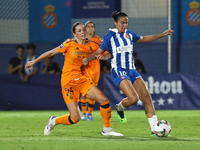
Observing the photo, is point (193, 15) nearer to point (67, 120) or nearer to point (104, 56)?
point (104, 56)

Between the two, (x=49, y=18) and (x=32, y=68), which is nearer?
(x=32, y=68)

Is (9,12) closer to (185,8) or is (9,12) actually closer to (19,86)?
(19,86)

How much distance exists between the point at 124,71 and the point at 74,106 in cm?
104

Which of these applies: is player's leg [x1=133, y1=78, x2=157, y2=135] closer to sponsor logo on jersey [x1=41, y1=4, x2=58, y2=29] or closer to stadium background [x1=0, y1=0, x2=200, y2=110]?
stadium background [x1=0, y1=0, x2=200, y2=110]

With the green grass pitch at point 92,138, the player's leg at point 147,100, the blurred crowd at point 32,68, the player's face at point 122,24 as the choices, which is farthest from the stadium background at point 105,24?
the player's leg at point 147,100

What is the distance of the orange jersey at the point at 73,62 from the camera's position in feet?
23.4

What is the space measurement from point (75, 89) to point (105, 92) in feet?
19.8

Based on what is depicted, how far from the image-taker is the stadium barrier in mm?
13023

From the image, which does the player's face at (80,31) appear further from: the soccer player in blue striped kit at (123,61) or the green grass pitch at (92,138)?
the green grass pitch at (92,138)

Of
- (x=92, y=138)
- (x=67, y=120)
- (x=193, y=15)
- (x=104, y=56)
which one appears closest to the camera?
(x=92, y=138)

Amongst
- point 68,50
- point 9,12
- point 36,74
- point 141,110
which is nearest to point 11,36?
point 9,12

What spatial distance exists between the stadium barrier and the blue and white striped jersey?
5.81 m

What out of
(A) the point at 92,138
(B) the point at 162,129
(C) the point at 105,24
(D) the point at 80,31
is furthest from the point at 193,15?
(A) the point at 92,138

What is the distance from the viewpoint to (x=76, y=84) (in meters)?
7.12
